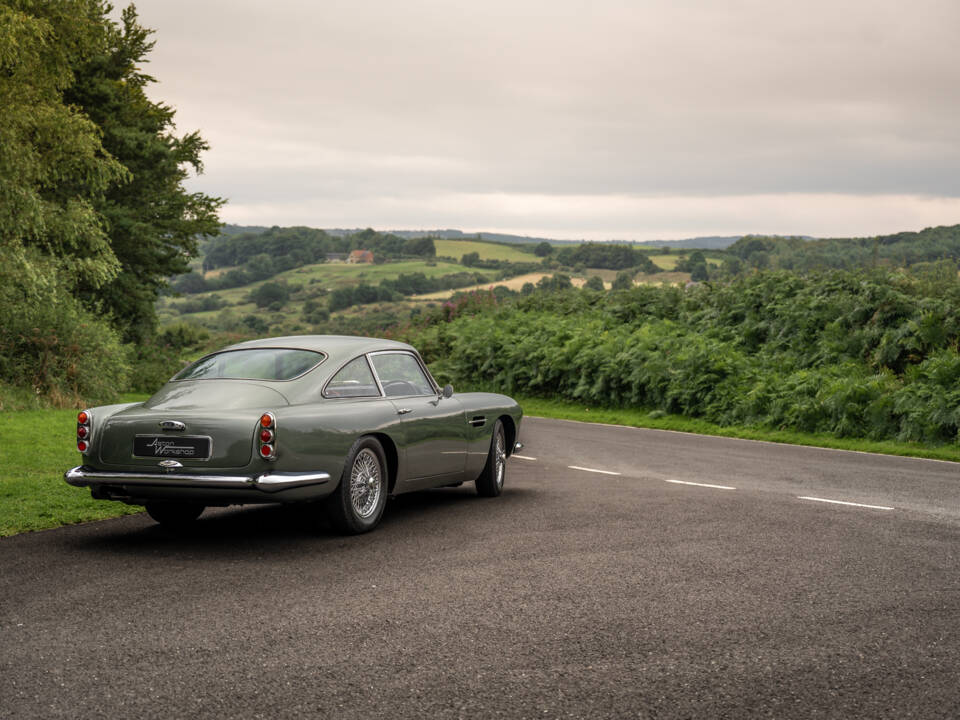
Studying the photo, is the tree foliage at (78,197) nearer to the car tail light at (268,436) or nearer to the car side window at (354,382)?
the car side window at (354,382)

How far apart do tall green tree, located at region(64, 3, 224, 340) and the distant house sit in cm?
6599

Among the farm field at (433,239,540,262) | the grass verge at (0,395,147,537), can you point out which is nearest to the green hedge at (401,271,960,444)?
the grass verge at (0,395,147,537)

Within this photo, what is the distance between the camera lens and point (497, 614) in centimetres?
Answer: 602

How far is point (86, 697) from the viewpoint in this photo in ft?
14.9

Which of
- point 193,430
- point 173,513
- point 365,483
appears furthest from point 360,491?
point 173,513

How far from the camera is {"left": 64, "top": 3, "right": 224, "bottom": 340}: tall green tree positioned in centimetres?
3631

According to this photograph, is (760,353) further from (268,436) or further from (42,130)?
(268,436)

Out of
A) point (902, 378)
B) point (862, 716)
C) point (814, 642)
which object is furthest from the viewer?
point (902, 378)

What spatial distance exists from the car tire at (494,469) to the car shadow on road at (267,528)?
16cm

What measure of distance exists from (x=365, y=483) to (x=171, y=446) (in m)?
1.65

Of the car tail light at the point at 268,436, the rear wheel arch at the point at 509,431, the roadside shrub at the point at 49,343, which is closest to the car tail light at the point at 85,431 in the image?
the car tail light at the point at 268,436

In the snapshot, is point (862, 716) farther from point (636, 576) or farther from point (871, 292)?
point (871, 292)

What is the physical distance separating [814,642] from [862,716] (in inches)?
43.1

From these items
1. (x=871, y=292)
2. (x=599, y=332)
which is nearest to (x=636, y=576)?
(x=871, y=292)
